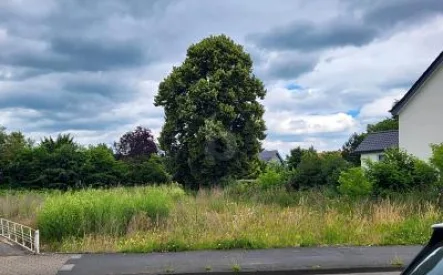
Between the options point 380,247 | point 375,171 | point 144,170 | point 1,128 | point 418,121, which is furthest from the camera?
point 1,128

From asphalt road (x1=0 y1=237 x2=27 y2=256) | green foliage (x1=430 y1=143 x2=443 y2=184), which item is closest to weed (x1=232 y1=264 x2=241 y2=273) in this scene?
asphalt road (x1=0 y1=237 x2=27 y2=256)

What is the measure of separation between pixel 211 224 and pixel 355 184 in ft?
24.6

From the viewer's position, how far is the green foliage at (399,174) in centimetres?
2233

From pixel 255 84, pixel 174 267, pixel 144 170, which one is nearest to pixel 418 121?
pixel 255 84

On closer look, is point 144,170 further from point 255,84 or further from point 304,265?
point 304,265

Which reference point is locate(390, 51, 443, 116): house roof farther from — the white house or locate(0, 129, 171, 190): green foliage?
locate(0, 129, 171, 190): green foliage

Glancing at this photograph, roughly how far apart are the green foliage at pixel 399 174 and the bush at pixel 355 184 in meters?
0.50

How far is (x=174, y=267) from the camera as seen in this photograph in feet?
42.4

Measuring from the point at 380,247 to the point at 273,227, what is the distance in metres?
3.15

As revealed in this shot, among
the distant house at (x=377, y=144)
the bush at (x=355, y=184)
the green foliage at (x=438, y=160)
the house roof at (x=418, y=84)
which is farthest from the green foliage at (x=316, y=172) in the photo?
the distant house at (x=377, y=144)

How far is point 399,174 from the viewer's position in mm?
22422

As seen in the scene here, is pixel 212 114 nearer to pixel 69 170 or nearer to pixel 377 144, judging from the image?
pixel 69 170

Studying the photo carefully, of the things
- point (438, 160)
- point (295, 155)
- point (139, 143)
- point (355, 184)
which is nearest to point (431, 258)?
point (355, 184)

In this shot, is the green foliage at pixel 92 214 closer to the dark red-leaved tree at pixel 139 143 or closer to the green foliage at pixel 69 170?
the green foliage at pixel 69 170
